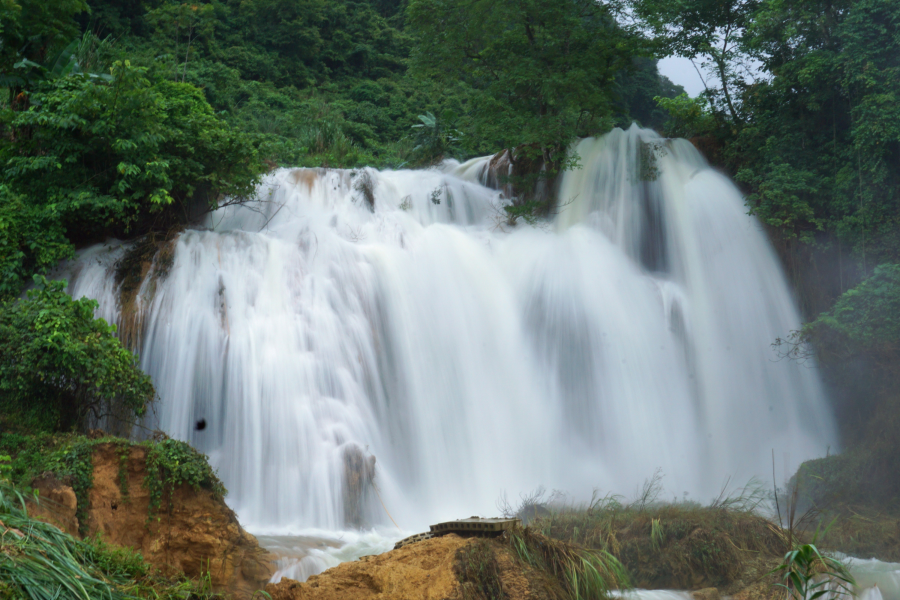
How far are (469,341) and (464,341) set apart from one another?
0.11 meters

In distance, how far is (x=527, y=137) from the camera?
16.2 m

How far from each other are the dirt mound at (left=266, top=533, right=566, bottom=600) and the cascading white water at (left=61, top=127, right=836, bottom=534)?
406cm

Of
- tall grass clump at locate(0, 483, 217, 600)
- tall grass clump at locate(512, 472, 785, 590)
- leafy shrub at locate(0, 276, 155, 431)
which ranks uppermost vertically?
leafy shrub at locate(0, 276, 155, 431)

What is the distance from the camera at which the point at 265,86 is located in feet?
92.4

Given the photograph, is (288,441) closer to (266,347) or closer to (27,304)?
(266,347)

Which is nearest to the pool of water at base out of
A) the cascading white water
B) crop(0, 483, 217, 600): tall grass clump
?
the cascading white water

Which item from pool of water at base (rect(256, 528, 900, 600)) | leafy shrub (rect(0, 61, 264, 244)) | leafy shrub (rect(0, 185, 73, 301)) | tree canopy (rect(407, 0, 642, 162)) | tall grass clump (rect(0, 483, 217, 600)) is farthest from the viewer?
tree canopy (rect(407, 0, 642, 162))

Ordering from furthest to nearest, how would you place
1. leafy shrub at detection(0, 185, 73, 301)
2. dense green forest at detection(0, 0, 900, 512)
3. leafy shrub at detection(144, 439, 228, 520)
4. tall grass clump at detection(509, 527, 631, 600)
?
dense green forest at detection(0, 0, 900, 512) → leafy shrub at detection(0, 185, 73, 301) → leafy shrub at detection(144, 439, 228, 520) → tall grass clump at detection(509, 527, 631, 600)

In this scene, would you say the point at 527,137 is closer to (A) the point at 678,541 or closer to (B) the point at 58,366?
(A) the point at 678,541

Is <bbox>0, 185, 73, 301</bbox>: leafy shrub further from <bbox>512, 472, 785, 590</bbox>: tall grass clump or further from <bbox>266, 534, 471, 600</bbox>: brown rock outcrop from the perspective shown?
<bbox>512, 472, 785, 590</bbox>: tall grass clump

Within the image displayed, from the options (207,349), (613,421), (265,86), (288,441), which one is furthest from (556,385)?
(265,86)

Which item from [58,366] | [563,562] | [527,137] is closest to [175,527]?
[58,366]

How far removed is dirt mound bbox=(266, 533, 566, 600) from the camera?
17.5 feet

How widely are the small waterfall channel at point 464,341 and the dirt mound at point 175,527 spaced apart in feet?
6.26
